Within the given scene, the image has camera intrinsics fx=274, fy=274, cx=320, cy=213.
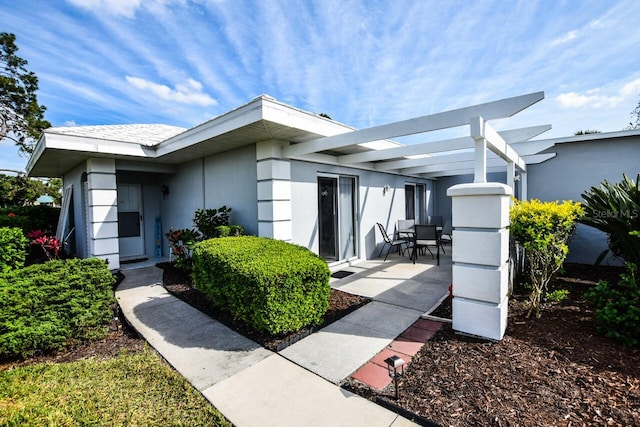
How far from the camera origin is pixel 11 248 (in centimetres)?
589

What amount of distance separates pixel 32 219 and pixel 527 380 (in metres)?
13.5

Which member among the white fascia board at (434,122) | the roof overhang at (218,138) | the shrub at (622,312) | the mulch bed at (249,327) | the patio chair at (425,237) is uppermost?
the roof overhang at (218,138)

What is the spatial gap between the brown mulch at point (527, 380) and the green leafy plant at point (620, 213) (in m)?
A: 1.42

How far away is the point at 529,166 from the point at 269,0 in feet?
26.6

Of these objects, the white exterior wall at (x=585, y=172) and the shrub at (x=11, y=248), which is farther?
the white exterior wall at (x=585, y=172)

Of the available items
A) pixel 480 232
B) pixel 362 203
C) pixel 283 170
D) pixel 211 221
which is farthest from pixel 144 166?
pixel 480 232

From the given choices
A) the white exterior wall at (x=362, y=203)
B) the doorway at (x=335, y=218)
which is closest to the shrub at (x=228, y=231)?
the white exterior wall at (x=362, y=203)

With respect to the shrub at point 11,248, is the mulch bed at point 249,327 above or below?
below

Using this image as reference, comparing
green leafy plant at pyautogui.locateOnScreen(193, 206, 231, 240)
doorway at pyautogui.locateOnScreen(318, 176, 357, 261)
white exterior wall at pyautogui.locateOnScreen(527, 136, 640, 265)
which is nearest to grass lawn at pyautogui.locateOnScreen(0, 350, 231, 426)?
green leafy plant at pyautogui.locateOnScreen(193, 206, 231, 240)

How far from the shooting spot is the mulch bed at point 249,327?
3.31m

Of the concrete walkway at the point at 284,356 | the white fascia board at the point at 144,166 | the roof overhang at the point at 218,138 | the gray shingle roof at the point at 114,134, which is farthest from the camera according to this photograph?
the white fascia board at the point at 144,166

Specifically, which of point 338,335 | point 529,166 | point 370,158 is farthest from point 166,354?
point 529,166

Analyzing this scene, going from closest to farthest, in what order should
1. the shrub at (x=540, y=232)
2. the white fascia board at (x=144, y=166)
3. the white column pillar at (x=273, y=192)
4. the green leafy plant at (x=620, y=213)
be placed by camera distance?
the shrub at (x=540, y=232), the green leafy plant at (x=620, y=213), the white column pillar at (x=273, y=192), the white fascia board at (x=144, y=166)

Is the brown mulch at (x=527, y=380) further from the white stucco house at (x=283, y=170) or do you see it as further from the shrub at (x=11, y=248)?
the shrub at (x=11, y=248)
